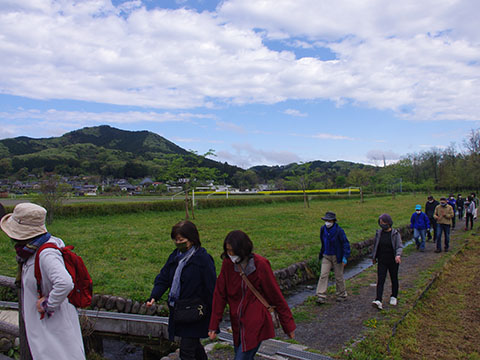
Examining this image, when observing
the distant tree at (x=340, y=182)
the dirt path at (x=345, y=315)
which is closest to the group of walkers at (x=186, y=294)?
the dirt path at (x=345, y=315)

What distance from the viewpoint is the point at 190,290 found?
336cm

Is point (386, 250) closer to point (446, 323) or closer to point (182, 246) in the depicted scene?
point (446, 323)

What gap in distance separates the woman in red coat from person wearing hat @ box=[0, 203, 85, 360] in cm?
118


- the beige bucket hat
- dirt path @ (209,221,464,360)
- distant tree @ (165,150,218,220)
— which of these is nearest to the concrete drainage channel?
dirt path @ (209,221,464,360)

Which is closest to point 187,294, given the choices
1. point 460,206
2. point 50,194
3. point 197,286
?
point 197,286

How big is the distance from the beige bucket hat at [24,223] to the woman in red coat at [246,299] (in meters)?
1.50

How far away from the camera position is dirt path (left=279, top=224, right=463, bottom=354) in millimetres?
4986

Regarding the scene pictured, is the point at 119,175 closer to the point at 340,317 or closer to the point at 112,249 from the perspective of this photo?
the point at 112,249

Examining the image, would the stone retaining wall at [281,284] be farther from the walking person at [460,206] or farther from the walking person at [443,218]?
the walking person at [460,206]

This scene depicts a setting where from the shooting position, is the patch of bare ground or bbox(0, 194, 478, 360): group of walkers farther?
the patch of bare ground

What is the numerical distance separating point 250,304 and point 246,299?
0.05 m

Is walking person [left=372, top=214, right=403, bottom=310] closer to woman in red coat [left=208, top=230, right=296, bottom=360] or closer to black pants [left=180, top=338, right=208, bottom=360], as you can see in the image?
woman in red coat [left=208, top=230, right=296, bottom=360]

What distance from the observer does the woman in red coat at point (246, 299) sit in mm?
2984

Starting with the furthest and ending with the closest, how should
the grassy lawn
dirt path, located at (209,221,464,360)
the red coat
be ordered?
1. dirt path, located at (209,221,464,360)
2. the grassy lawn
3. the red coat
